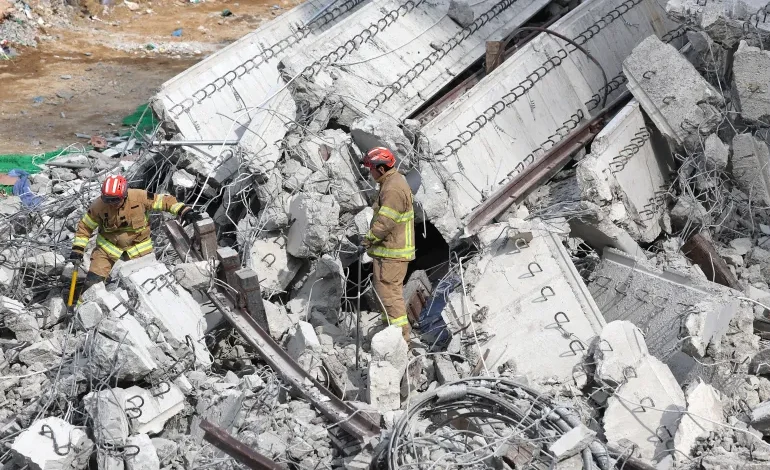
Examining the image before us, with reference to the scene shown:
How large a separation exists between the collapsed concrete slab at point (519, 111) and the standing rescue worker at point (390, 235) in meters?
0.44

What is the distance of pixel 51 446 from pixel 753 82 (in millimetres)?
6412

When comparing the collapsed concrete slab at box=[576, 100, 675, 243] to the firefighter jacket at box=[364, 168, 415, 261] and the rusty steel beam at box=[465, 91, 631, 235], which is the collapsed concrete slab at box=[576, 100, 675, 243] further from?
the firefighter jacket at box=[364, 168, 415, 261]

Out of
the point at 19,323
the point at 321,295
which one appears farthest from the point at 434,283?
the point at 19,323

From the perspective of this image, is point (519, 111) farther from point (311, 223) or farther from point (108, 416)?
point (108, 416)

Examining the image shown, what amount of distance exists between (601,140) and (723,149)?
3.52 feet

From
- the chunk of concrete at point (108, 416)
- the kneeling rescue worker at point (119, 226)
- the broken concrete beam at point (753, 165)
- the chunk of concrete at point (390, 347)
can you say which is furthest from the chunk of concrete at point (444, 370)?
the broken concrete beam at point (753, 165)

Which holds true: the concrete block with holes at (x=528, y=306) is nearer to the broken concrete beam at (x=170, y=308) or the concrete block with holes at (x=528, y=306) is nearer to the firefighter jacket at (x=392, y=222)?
the firefighter jacket at (x=392, y=222)

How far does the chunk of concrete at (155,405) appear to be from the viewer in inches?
216

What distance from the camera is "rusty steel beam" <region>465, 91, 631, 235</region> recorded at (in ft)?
23.9

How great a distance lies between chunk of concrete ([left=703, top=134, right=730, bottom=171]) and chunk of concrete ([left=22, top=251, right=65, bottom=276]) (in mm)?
5647

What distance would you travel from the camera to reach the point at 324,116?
7594 millimetres

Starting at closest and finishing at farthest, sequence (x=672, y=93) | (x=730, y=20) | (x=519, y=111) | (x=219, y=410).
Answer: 1. (x=219, y=410)
2. (x=672, y=93)
3. (x=730, y=20)
4. (x=519, y=111)


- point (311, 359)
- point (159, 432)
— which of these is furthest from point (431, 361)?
point (159, 432)

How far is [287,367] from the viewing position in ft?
19.7
